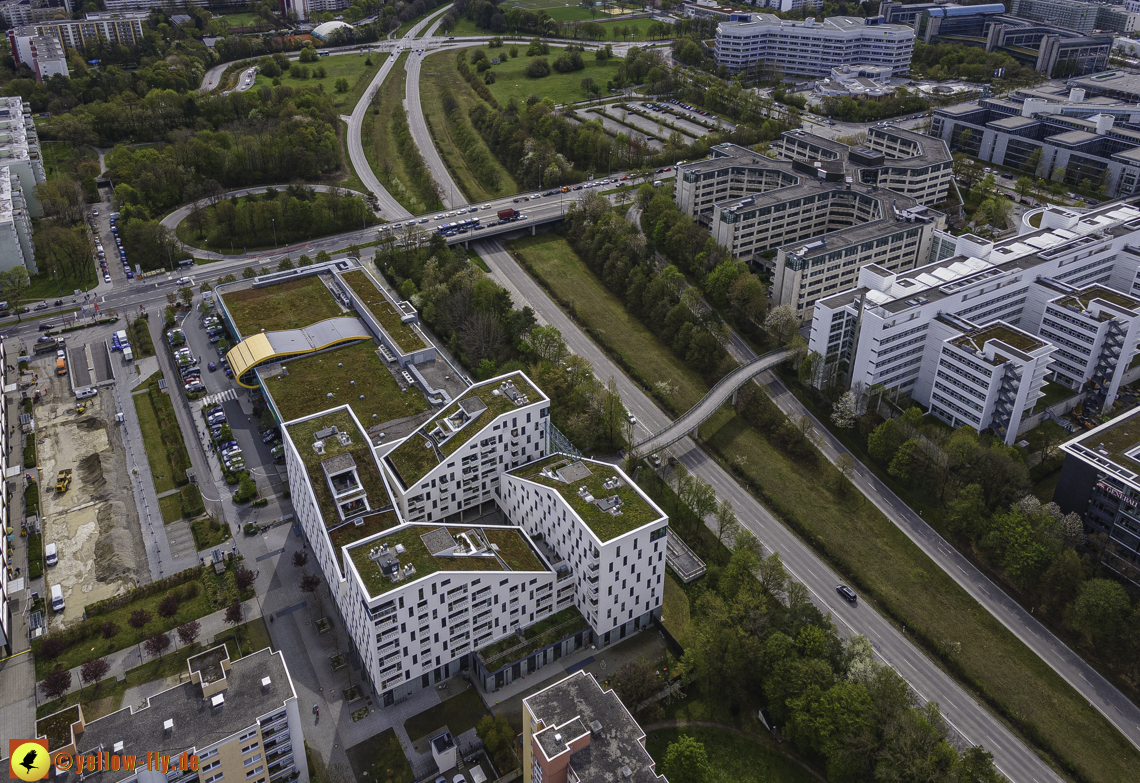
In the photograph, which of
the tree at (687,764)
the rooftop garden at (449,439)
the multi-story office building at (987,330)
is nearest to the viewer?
the tree at (687,764)

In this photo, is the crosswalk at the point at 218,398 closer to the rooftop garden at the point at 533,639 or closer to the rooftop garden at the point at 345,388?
the rooftop garden at the point at 345,388

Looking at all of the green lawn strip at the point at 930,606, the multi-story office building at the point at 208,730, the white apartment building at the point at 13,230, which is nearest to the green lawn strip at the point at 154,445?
the multi-story office building at the point at 208,730

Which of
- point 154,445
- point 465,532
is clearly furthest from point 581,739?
point 154,445

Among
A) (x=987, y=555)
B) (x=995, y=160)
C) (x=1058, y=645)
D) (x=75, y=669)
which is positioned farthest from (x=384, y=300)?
(x=995, y=160)

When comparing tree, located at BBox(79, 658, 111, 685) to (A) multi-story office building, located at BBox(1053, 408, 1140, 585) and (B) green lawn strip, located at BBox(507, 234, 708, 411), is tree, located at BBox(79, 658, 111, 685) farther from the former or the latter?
(A) multi-story office building, located at BBox(1053, 408, 1140, 585)

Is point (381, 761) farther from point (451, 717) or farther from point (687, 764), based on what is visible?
point (687, 764)

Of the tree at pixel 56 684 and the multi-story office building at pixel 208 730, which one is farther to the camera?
the tree at pixel 56 684
